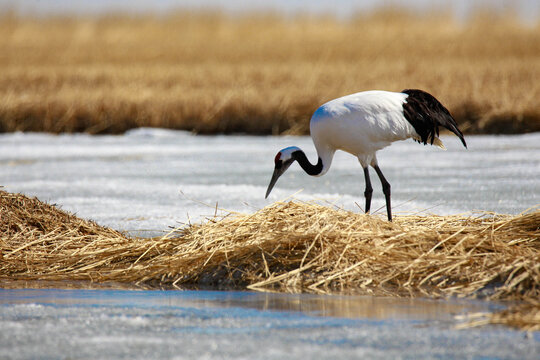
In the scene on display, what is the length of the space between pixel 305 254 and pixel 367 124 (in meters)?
1.70

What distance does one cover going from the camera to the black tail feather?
5.98 meters

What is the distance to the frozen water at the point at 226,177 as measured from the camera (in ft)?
22.1

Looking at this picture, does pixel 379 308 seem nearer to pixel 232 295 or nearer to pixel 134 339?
pixel 232 295

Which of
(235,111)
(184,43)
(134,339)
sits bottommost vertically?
(134,339)

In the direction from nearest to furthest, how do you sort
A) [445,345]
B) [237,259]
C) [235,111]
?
[445,345] → [237,259] → [235,111]

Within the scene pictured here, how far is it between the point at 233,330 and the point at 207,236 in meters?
1.64

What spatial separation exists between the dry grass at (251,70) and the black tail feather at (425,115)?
8399 mm

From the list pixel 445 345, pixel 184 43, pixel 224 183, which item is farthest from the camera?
pixel 184 43

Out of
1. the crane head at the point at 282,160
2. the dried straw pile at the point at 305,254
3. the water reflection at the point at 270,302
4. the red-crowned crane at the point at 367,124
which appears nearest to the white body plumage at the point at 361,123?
the red-crowned crane at the point at 367,124

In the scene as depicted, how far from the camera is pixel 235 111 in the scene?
15750 mm

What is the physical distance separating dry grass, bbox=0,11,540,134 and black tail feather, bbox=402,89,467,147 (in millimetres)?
8399

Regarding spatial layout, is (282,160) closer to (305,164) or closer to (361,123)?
(305,164)

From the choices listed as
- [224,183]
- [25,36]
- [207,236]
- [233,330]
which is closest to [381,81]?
[224,183]

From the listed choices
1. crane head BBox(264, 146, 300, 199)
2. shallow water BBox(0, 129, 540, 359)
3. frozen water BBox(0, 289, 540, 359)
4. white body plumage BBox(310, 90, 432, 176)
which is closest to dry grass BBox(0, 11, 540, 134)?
shallow water BBox(0, 129, 540, 359)
